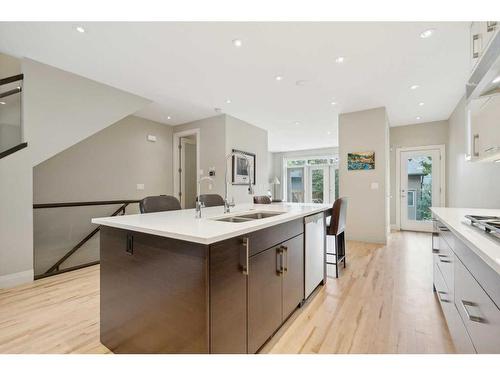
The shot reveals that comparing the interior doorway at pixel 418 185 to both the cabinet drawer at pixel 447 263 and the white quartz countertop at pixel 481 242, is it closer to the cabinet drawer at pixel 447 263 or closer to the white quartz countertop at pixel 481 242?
the cabinet drawer at pixel 447 263

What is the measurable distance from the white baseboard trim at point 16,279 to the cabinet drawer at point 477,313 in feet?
12.9

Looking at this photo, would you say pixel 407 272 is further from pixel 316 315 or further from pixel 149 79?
pixel 149 79

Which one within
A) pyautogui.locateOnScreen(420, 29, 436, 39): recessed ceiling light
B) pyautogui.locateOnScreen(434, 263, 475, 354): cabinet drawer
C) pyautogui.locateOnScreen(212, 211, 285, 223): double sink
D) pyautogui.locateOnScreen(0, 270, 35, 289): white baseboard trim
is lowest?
pyautogui.locateOnScreen(0, 270, 35, 289): white baseboard trim

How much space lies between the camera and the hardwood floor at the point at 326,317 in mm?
1570

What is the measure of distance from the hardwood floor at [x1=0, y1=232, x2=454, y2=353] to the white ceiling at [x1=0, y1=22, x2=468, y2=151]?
2.56 meters

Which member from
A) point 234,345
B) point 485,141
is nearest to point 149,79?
Result: point 234,345

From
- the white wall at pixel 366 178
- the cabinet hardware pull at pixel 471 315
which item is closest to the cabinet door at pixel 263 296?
the cabinet hardware pull at pixel 471 315

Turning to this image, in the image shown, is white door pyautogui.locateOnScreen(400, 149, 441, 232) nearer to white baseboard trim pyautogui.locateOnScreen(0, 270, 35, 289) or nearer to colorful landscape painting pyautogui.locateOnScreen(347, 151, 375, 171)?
colorful landscape painting pyautogui.locateOnScreen(347, 151, 375, 171)

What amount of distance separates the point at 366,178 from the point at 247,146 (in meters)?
2.63

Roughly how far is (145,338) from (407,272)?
3.06 meters

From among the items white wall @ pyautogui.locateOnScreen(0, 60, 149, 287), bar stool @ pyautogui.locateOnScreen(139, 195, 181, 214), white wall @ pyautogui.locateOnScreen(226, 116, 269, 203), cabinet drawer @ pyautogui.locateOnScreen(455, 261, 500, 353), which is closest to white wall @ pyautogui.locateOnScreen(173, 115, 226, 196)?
white wall @ pyautogui.locateOnScreen(226, 116, 269, 203)

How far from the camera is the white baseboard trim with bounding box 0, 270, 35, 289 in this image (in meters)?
2.51

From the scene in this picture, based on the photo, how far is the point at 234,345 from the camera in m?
1.23

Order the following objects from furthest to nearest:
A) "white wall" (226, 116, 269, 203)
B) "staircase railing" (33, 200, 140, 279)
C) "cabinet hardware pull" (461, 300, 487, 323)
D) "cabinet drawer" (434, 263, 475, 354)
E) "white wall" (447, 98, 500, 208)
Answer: "white wall" (226, 116, 269, 203), "white wall" (447, 98, 500, 208), "staircase railing" (33, 200, 140, 279), "cabinet drawer" (434, 263, 475, 354), "cabinet hardware pull" (461, 300, 487, 323)
